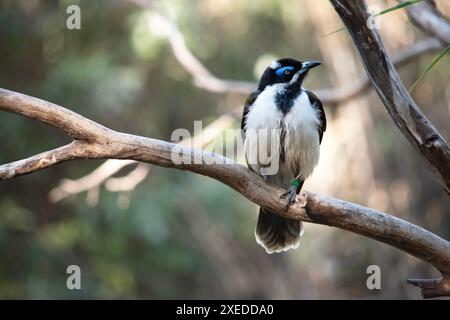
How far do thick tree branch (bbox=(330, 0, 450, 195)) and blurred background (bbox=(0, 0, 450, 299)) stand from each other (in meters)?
3.57

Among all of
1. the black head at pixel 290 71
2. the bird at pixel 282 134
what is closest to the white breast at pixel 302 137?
the bird at pixel 282 134

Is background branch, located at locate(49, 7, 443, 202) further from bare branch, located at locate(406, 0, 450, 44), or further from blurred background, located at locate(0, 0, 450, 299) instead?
bare branch, located at locate(406, 0, 450, 44)

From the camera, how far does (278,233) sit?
15.9 ft

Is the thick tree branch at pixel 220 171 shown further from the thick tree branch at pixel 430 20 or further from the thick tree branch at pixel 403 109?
the thick tree branch at pixel 430 20

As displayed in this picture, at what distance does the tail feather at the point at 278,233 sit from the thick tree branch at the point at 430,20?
73.1 inches

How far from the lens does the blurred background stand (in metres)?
7.91

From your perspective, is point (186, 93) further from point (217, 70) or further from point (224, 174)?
point (224, 174)

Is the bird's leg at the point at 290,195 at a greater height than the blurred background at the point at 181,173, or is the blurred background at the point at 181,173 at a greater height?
the blurred background at the point at 181,173

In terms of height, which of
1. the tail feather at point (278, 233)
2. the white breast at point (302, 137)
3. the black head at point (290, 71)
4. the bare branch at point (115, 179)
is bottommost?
the tail feather at point (278, 233)

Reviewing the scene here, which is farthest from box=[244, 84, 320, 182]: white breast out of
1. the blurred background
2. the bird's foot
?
the blurred background

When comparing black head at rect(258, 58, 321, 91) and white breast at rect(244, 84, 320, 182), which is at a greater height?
black head at rect(258, 58, 321, 91)

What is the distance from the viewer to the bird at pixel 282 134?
174 inches
